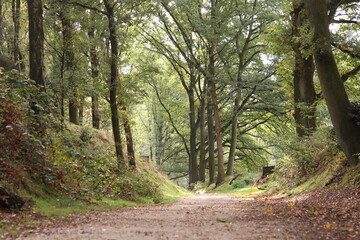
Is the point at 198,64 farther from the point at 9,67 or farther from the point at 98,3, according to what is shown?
the point at 9,67

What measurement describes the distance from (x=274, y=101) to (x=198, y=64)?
6.51m

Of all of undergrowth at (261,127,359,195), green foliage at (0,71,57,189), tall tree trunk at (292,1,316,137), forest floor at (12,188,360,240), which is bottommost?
forest floor at (12,188,360,240)

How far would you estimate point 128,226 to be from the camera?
5391 mm

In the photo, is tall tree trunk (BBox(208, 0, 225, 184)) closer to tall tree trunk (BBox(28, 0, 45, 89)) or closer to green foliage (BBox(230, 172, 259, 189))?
green foliage (BBox(230, 172, 259, 189))

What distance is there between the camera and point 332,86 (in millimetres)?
8969

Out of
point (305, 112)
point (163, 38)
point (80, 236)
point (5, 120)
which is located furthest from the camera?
point (163, 38)

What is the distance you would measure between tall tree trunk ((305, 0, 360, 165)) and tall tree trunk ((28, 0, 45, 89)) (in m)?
7.57

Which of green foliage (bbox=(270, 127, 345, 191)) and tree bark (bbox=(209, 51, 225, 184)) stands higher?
tree bark (bbox=(209, 51, 225, 184))

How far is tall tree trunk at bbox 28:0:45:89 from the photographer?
356 inches

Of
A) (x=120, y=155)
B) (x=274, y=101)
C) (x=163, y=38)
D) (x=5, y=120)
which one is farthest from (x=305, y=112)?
(x=163, y=38)

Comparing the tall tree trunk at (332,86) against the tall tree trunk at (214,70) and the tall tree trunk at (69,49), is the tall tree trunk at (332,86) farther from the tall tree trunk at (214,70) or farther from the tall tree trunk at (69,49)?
the tall tree trunk at (214,70)

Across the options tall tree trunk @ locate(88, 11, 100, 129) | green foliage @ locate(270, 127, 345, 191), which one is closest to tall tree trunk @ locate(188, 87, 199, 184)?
tall tree trunk @ locate(88, 11, 100, 129)

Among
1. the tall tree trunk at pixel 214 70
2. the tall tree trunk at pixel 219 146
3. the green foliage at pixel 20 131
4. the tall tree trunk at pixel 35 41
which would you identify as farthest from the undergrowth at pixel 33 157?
the tall tree trunk at pixel 219 146

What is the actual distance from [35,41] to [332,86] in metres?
8.28
